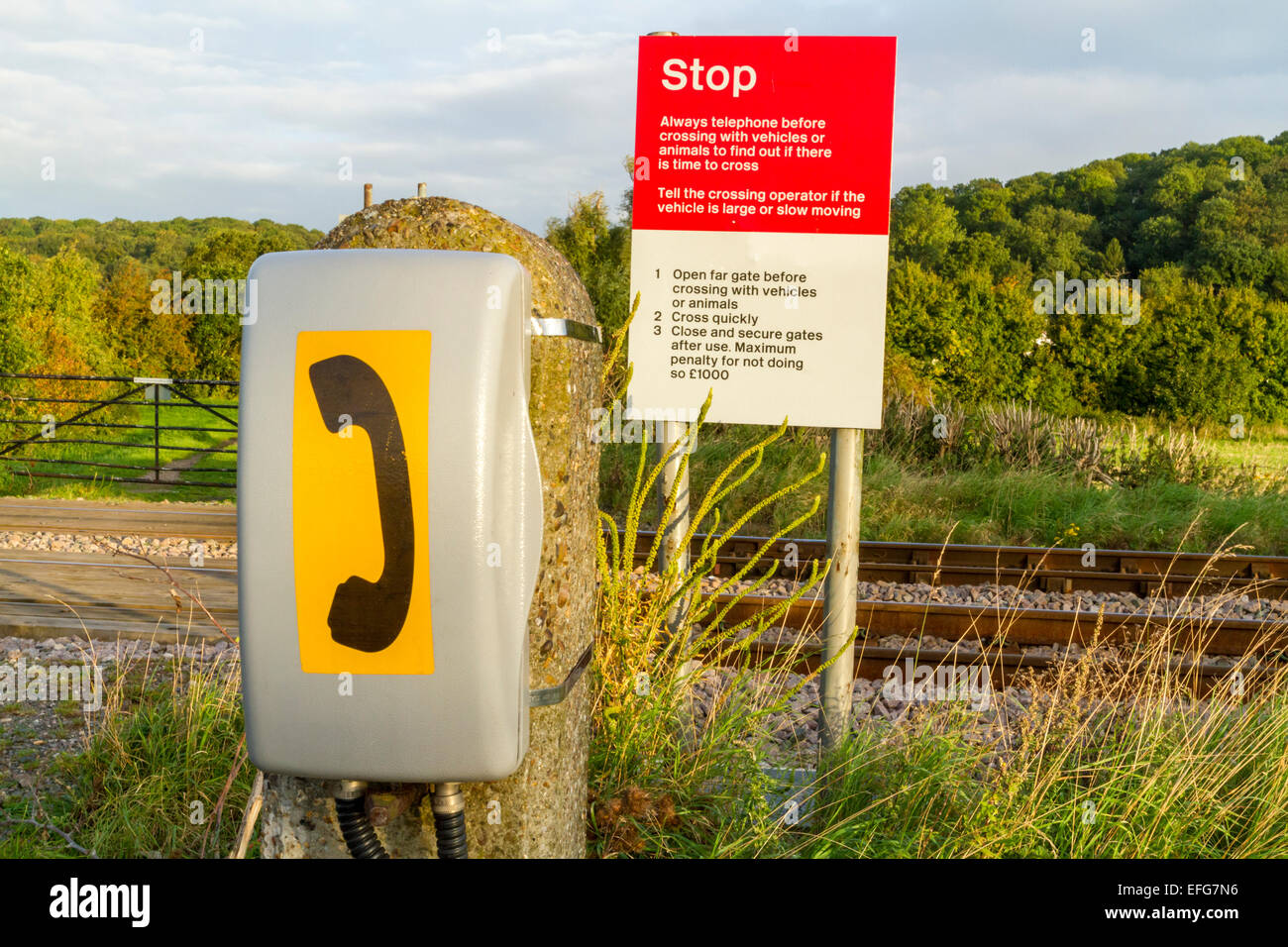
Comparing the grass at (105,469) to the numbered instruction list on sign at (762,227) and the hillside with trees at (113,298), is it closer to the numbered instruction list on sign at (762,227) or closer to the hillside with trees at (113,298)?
the hillside with trees at (113,298)

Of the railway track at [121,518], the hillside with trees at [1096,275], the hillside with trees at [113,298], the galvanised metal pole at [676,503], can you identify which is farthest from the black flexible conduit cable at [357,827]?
the hillside with trees at [1096,275]

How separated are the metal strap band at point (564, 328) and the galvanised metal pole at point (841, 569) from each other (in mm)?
1665

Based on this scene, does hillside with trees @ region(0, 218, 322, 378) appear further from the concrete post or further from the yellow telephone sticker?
the yellow telephone sticker

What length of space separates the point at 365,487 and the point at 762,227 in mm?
2258

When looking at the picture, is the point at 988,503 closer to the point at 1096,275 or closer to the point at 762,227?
the point at 762,227

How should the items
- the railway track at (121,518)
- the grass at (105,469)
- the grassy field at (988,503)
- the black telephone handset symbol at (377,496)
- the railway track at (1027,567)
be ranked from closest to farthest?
the black telephone handset symbol at (377,496) < the railway track at (1027,567) < the railway track at (121,518) < the grassy field at (988,503) < the grass at (105,469)

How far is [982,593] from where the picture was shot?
23.5 feet

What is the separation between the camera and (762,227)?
11.5 feet

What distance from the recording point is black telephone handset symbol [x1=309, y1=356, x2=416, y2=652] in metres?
1.68

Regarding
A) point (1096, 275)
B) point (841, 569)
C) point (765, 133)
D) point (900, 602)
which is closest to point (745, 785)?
point (841, 569)

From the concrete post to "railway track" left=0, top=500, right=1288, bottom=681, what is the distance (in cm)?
226

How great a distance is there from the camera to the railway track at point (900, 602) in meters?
5.34
